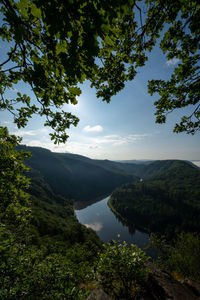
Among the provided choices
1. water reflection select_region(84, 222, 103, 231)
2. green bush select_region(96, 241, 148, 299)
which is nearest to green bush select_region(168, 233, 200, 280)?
green bush select_region(96, 241, 148, 299)

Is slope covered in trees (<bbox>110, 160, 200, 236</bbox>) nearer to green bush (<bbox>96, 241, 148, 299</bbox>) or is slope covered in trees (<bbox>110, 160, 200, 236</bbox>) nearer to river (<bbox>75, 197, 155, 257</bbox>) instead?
river (<bbox>75, 197, 155, 257</bbox>)

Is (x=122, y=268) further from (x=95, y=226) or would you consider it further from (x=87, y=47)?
(x=95, y=226)

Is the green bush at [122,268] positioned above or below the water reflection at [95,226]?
above

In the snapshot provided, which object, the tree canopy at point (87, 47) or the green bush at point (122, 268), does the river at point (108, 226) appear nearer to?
the green bush at point (122, 268)

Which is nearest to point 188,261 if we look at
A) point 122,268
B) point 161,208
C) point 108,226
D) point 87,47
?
point 122,268

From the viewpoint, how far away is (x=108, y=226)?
305 feet

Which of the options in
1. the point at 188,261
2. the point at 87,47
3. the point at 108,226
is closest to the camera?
the point at 87,47

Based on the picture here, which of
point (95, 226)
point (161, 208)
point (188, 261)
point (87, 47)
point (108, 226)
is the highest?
point (87, 47)

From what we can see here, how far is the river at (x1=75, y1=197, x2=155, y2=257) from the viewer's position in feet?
245

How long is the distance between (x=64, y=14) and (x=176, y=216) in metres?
122

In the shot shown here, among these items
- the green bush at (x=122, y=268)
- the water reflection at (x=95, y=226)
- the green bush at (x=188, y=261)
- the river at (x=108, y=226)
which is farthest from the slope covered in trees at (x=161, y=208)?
the green bush at (x=122, y=268)

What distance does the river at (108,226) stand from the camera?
74.5 meters

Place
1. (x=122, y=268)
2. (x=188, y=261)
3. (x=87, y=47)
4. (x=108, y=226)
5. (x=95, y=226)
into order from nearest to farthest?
(x=87, y=47), (x=122, y=268), (x=188, y=261), (x=108, y=226), (x=95, y=226)

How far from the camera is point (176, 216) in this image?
8956 centimetres
